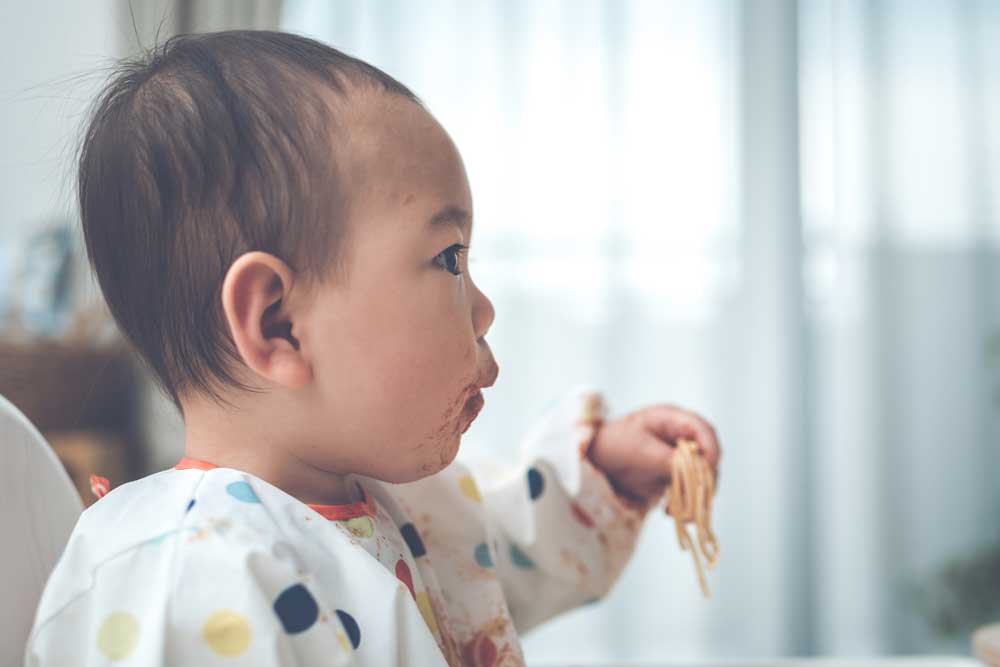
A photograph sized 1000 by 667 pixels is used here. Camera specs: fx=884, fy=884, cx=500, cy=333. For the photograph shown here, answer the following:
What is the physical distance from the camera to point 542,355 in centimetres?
237

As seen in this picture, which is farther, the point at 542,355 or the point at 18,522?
Answer: the point at 542,355

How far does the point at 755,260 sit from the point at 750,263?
0.05ft

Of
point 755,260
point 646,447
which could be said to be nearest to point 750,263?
point 755,260

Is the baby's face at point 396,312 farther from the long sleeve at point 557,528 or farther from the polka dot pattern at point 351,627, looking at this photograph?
the long sleeve at point 557,528

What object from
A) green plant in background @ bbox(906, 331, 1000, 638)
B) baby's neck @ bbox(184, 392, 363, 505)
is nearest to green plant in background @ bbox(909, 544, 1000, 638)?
green plant in background @ bbox(906, 331, 1000, 638)

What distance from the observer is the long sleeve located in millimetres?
772

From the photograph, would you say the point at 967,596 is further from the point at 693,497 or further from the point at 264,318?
the point at 264,318

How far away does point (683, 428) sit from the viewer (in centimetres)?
75

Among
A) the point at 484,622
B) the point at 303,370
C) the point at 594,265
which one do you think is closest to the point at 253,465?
the point at 303,370

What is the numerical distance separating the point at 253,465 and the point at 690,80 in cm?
203

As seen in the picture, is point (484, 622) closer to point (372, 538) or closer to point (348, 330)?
point (372, 538)

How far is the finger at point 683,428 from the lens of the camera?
2.36ft

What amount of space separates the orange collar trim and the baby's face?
27 millimetres

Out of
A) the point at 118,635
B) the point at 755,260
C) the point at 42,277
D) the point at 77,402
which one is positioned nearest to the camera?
the point at 118,635
